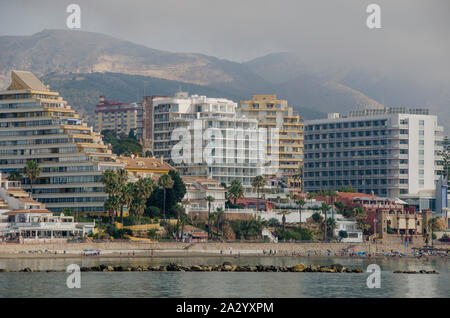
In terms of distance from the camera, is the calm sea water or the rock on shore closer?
→ the calm sea water

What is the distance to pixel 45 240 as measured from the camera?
19588cm

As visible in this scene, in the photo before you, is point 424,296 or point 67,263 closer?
point 424,296

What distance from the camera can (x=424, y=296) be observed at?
12794 centimetres

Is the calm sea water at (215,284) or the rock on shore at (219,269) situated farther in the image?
the rock on shore at (219,269)

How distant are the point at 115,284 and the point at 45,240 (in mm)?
65298

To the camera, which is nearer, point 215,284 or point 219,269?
point 215,284

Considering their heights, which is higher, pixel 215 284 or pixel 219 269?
pixel 215 284

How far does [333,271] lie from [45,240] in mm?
61492
